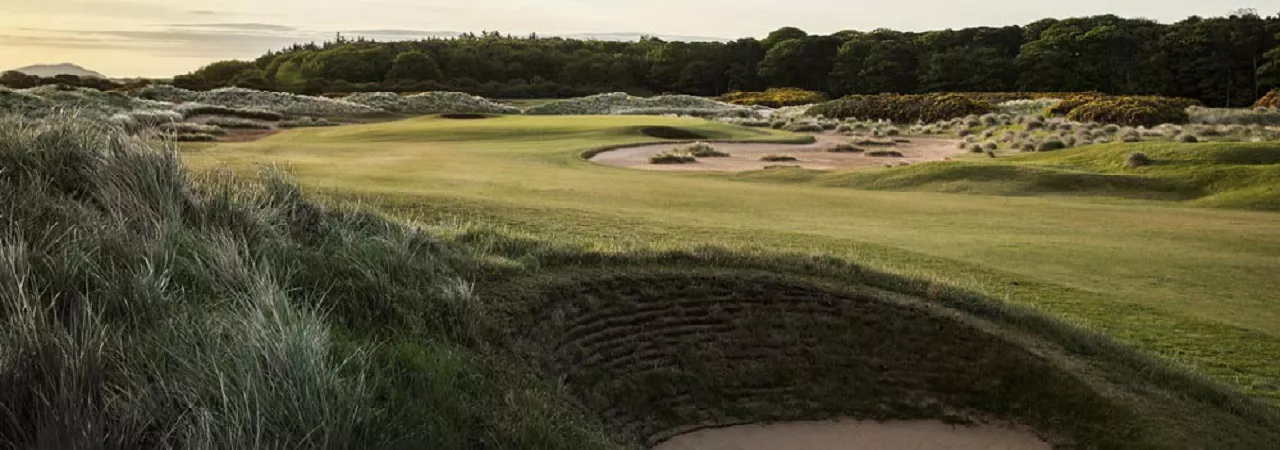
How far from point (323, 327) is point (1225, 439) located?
4.95 metres

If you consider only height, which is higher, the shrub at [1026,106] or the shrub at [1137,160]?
the shrub at [1026,106]

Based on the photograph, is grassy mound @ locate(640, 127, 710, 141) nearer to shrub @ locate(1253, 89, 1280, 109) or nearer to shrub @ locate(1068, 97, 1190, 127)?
shrub @ locate(1068, 97, 1190, 127)

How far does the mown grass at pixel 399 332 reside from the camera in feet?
10.3

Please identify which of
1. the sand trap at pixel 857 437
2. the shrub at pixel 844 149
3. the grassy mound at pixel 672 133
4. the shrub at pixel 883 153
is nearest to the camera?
the sand trap at pixel 857 437

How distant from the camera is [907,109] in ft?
150

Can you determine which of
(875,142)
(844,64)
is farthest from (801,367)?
(844,64)

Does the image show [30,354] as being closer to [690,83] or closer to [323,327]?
[323,327]

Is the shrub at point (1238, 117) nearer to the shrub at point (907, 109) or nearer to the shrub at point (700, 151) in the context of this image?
the shrub at point (907, 109)

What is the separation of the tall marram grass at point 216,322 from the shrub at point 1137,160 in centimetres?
1832

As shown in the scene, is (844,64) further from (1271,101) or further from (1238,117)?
(1238,117)

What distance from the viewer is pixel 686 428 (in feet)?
20.5

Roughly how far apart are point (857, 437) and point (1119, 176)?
15.6m

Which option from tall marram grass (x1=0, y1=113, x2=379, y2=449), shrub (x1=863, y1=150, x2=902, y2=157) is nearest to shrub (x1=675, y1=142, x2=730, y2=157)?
shrub (x1=863, y1=150, x2=902, y2=157)

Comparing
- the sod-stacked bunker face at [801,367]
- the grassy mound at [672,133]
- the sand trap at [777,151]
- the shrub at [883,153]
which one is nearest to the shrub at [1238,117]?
the sand trap at [777,151]
